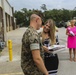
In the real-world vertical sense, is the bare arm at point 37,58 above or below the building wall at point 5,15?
below

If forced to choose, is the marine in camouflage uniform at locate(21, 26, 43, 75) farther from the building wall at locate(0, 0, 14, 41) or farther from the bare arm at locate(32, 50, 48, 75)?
the building wall at locate(0, 0, 14, 41)

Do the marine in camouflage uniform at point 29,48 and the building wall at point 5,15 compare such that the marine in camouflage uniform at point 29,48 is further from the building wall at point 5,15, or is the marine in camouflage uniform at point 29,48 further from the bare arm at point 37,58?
the building wall at point 5,15

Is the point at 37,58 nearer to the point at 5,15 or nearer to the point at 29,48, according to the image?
the point at 29,48

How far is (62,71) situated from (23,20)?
85909mm

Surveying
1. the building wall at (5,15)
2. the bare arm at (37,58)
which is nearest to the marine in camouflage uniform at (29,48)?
the bare arm at (37,58)

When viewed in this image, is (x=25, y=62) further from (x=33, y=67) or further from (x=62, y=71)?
(x=62, y=71)

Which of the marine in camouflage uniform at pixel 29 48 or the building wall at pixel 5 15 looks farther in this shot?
the building wall at pixel 5 15

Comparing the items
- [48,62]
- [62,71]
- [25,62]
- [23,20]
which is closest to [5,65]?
[62,71]

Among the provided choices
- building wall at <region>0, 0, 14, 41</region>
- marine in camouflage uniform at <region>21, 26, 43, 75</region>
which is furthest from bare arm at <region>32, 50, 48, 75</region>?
building wall at <region>0, 0, 14, 41</region>

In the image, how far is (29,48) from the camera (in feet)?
13.7

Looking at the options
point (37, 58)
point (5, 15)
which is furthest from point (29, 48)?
point (5, 15)

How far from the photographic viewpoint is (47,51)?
5.42 m

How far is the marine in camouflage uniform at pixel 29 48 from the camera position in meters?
4.07

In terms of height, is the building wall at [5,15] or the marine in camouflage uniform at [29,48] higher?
the building wall at [5,15]
